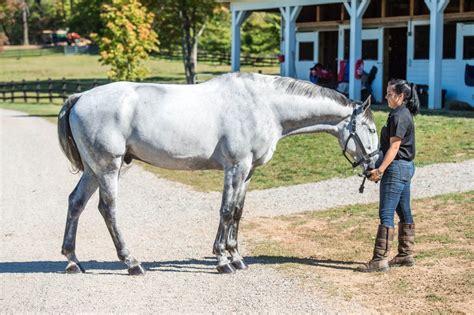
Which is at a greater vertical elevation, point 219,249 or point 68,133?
point 68,133

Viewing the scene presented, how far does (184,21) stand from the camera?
47156mm

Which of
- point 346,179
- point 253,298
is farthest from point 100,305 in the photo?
point 346,179

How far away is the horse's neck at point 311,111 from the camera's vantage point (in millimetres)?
9422

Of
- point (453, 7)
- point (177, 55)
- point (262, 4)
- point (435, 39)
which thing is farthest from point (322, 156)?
point (177, 55)

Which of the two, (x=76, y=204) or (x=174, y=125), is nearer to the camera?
(x=174, y=125)

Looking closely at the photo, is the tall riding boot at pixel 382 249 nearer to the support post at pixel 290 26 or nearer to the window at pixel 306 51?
the support post at pixel 290 26

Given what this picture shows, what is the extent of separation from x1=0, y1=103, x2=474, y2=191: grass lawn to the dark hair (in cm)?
718

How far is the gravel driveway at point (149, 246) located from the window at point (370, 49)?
40.2ft

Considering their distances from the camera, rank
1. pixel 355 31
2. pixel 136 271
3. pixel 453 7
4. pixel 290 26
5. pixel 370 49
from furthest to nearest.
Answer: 1. pixel 290 26
2. pixel 370 49
3. pixel 355 31
4. pixel 453 7
5. pixel 136 271

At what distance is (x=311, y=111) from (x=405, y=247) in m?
1.73

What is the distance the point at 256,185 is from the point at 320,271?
7.24m

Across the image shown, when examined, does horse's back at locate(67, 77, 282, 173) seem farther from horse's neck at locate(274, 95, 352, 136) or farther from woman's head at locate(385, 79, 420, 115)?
woman's head at locate(385, 79, 420, 115)

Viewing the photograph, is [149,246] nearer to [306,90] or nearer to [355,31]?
[306,90]

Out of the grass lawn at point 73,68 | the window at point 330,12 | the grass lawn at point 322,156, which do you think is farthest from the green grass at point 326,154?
the grass lawn at point 73,68
